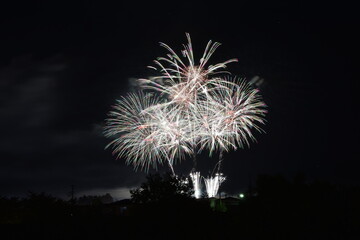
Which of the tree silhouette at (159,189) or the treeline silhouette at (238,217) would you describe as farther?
the tree silhouette at (159,189)

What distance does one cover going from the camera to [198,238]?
15.5m

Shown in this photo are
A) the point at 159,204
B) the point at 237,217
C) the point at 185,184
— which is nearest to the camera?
the point at 237,217

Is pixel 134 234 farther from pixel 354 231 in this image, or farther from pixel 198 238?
pixel 354 231

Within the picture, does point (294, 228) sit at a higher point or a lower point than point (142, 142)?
lower

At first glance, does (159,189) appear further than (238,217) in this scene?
Yes

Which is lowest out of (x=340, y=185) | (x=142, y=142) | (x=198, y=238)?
(x=198, y=238)

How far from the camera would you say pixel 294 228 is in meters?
12.7

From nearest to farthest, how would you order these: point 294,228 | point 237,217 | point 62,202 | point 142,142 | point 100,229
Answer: point 294,228 < point 237,217 < point 100,229 < point 142,142 < point 62,202

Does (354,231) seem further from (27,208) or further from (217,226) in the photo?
(27,208)

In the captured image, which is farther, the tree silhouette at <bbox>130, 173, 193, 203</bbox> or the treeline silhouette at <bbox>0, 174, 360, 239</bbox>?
the tree silhouette at <bbox>130, 173, 193, 203</bbox>

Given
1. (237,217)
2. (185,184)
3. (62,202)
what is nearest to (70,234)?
(237,217)

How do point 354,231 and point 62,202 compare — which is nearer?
point 354,231

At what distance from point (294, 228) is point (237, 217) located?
8.77 feet

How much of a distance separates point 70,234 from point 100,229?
1.26 meters
